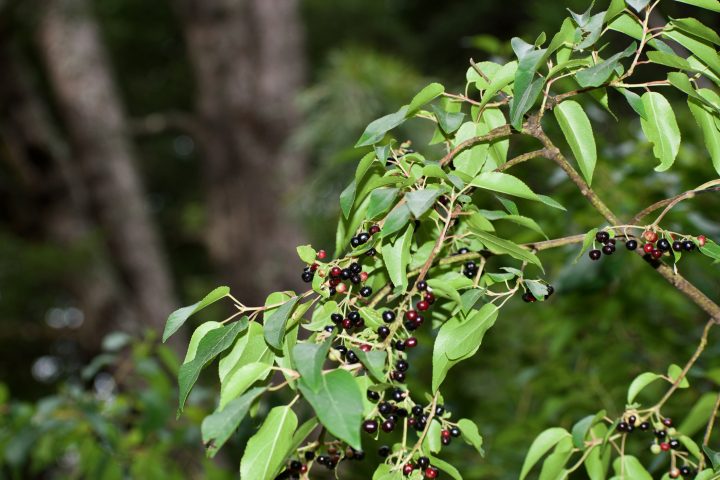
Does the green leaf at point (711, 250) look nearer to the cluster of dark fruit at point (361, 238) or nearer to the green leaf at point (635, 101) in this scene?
the green leaf at point (635, 101)

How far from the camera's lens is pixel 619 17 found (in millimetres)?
629

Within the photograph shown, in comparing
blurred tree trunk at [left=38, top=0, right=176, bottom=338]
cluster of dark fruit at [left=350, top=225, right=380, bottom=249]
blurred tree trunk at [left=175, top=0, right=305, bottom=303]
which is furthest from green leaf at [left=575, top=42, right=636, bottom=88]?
blurred tree trunk at [left=38, top=0, right=176, bottom=338]

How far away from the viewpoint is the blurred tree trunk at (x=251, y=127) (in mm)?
3102

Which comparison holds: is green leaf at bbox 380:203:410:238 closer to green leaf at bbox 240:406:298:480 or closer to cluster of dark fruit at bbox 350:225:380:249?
cluster of dark fruit at bbox 350:225:380:249

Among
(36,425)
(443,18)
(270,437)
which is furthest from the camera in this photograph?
(443,18)

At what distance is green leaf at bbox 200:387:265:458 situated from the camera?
507 millimetres

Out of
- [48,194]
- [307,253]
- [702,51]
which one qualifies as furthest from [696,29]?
[48,194]

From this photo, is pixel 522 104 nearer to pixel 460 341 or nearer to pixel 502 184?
pixel 502 184

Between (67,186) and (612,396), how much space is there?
246 centimetres

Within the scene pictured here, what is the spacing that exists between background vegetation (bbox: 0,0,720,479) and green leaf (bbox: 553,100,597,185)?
32cm

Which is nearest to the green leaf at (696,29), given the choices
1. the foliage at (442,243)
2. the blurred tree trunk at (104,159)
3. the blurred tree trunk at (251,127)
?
Result: the foliage at (442,243)

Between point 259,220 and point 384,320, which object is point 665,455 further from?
point 259,220

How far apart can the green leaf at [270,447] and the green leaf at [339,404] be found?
6 centimetres

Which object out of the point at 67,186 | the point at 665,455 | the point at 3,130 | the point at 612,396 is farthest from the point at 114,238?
the point at 665,455
